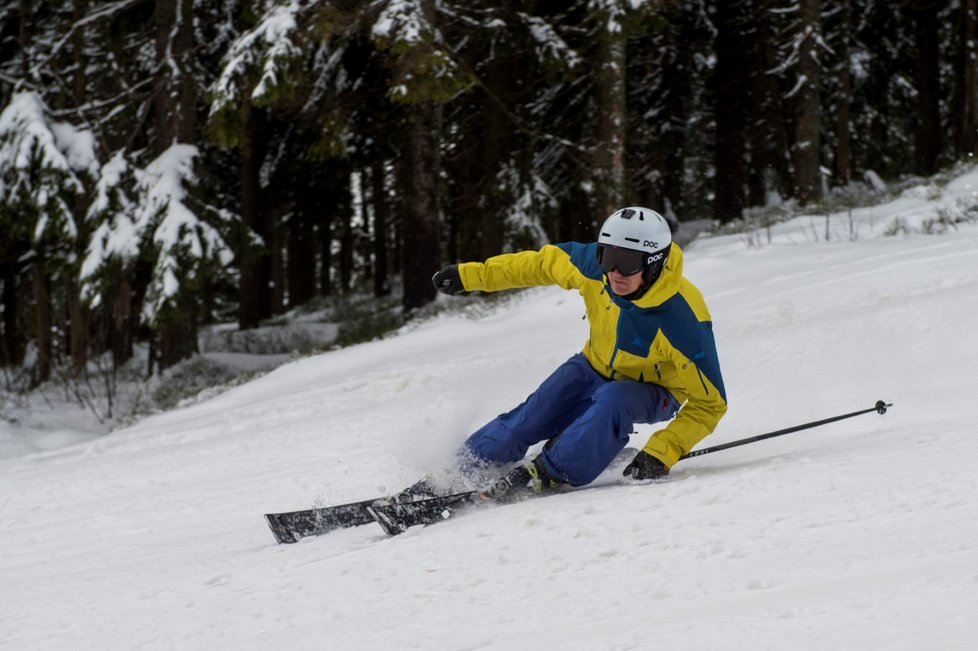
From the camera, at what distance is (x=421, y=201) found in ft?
41.7

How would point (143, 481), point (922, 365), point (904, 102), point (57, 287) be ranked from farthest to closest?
point (904, 102), point (57, 287), point (143, 481), point (922, 365)

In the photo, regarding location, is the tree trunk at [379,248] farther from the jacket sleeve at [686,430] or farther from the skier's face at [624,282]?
the skier's face at [624,282]

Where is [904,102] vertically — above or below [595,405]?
above

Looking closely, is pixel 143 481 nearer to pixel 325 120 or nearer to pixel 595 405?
pixel 595 405

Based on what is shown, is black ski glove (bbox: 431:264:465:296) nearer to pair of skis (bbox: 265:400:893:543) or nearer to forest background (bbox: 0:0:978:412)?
pair of skis (bbox: 265:400:893:543)

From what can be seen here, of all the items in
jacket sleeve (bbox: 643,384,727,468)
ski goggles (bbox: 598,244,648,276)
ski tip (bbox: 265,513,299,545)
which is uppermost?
ski goggles (bbox: 598,244,648,276)

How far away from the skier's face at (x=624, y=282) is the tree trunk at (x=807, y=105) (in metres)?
10.8

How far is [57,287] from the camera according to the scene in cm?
1830

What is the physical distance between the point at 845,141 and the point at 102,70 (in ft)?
47.0

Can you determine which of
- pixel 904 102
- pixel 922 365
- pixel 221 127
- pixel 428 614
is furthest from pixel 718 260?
pixel 904 102

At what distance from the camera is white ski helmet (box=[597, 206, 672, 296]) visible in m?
4.32

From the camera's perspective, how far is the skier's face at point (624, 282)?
437 cm

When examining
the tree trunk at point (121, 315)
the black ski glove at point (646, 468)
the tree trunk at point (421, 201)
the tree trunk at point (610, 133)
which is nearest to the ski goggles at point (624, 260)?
the black ski glove at point (646, 468)

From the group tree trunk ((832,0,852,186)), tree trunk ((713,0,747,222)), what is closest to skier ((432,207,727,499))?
tree trunk ((713,0,747,222))
